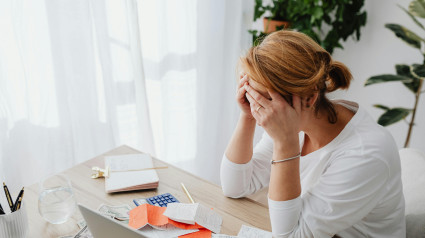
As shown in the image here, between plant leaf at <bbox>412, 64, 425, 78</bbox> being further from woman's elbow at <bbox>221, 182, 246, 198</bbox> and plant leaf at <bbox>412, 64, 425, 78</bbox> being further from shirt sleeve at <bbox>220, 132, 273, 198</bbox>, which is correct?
woman's elbow at <bbox>221, 182, 246, 198</bbox>

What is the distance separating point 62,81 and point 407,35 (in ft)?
6.29

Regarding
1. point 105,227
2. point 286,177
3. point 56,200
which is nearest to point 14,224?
point 56,200

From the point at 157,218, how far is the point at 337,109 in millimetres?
666

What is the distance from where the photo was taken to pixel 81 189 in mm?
1202

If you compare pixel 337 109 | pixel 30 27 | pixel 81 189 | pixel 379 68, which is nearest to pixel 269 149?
pixel 337 109

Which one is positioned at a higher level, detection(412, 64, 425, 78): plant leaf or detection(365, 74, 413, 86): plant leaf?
detection(412, 64, 425, 78): plant leaf

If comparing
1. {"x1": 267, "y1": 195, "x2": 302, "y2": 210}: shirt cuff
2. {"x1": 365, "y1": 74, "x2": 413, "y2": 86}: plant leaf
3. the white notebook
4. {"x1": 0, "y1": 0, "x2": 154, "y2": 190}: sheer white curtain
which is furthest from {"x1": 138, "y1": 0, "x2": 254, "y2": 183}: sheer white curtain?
{"x1": 267, "y1": 195, "x2": 302, "y2": 210}: shirt cuff

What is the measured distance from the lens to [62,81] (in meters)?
1.59

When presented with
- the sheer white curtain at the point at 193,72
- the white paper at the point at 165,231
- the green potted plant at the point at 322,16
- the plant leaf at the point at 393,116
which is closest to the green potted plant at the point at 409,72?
the plant leaf at the point at 393,116

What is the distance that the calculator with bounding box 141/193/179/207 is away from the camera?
3.73ft

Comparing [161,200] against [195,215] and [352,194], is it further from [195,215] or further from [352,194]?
[352,194]

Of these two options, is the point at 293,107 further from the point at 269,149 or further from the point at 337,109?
the point at 269,149

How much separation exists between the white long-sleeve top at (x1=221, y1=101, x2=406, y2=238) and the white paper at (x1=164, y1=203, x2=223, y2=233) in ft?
0.57

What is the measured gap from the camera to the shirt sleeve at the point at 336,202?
96cm
